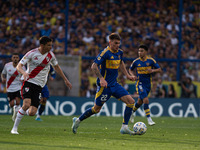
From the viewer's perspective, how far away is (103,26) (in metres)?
24.8

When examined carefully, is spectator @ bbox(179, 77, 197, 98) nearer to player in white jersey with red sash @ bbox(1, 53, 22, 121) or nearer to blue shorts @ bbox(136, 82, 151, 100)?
blue shorts @ bbox(136, 82, 151, 100)

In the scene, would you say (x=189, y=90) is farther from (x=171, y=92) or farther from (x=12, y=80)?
(x=12, y=80)

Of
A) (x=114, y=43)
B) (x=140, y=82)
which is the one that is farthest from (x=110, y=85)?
(x=140, y=82)

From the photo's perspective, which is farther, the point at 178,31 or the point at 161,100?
the point at 178,31

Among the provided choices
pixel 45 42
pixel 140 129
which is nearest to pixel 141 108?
pixel 140 129

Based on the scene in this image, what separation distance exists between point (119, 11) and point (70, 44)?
159 inches

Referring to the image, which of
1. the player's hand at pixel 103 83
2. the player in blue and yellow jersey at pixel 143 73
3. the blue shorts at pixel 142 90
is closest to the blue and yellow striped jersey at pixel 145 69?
the player in blue and yellow jersey at pixel 143 73

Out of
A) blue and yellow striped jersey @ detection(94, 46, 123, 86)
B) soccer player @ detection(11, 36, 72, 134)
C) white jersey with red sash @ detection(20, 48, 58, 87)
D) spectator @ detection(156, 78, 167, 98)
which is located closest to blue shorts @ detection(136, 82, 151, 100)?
blue and yellow striped jersey @ detection(94, 46, 123, 86)

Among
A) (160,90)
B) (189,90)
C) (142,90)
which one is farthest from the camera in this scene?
(160,90)

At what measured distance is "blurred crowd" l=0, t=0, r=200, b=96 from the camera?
2345cm

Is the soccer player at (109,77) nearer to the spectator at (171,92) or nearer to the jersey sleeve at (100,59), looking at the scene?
the jersey sleeve at (100,59)

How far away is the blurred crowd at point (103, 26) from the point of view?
76.9 ft

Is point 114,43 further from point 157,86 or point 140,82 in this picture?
point 157,86

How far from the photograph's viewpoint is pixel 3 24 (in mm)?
25516
